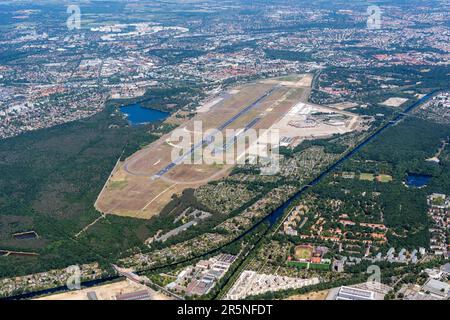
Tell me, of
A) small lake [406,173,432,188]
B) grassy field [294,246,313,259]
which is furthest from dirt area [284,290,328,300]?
small lake [406,173,432,188]

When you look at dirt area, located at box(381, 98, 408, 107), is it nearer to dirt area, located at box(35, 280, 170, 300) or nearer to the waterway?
the waterway

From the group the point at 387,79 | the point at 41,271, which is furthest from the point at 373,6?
the point at 41,271

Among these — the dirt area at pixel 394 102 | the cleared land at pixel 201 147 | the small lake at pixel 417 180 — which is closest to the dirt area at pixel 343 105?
the cleared land at pixel 201 147

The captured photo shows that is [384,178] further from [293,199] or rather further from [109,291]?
[109,291]

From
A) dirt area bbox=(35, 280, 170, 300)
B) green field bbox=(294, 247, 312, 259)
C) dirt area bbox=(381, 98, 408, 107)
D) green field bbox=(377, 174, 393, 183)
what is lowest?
dirt area bbox=(35, 280, 170, 300)

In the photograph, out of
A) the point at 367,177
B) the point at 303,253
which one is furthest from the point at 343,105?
the point at 303,253

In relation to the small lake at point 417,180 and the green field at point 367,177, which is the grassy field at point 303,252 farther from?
the small lake at point 417,180

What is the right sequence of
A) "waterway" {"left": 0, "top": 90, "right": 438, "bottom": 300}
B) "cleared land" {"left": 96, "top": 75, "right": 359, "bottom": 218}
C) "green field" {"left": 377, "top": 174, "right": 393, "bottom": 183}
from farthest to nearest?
"green field" {"left": 377, "top": 174, "right": 393, "bottom": 183}, "cleared land" {"left": 96, "top": 75, "right": 359, "bottom": 218}, "waterway" {"left": 0, "top": 90, "right": 438, "bottom": 300}
